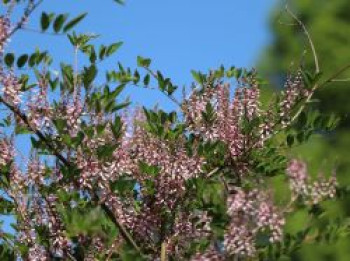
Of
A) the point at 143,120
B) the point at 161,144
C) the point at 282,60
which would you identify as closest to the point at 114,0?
the point at 161,144

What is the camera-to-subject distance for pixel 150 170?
132 inches

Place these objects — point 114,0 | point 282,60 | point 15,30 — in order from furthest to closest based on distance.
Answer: point 282,60
point 15,30
point 114,0

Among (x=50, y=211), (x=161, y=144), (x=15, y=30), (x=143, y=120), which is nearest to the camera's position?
(x=15, y=30)

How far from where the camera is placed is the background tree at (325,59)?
10.1 meters

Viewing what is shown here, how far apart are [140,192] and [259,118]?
62 centimetres

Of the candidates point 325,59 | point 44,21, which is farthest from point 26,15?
point 325,59

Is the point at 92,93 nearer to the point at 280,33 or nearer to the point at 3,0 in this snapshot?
the point at 3,0

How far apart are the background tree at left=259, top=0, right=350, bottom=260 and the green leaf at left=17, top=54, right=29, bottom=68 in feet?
23.2

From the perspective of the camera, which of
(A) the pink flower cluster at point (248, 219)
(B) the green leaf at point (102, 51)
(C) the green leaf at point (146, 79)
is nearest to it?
(A) the pink flower cluster at point (248, 219)

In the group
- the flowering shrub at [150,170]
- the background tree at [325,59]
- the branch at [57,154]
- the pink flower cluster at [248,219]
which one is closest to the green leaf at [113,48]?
the flowering shrub at [150,170]

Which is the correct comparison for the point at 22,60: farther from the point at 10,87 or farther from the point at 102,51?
the point at 102,51

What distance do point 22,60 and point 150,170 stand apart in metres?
0.70

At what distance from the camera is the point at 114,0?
8.73 ft

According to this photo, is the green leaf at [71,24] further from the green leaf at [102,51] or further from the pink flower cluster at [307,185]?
the pink flower cluster at [307,185]
